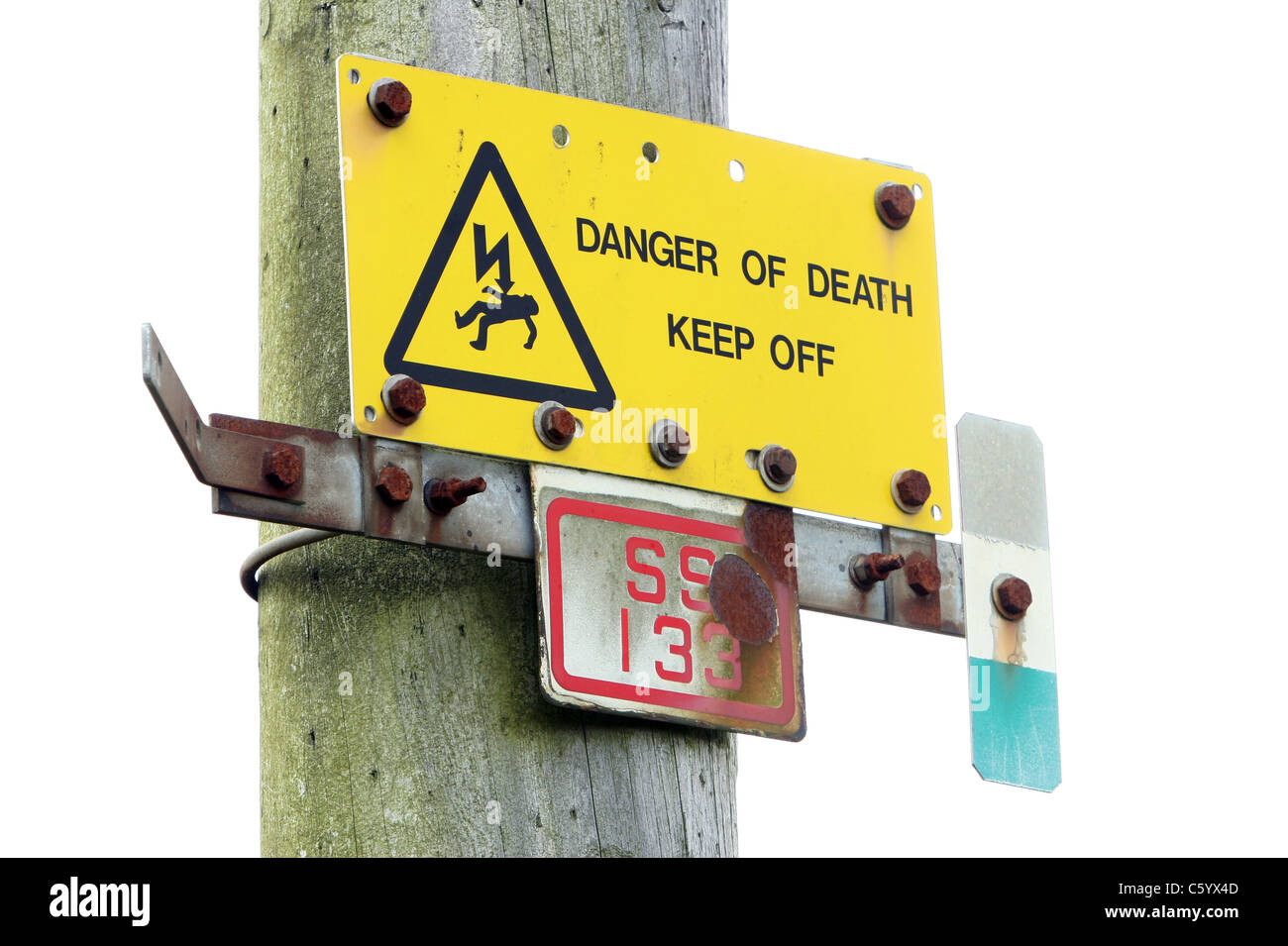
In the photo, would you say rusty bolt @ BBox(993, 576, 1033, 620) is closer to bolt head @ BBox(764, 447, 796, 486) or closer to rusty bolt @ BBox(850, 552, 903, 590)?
rusty bolt @ BBox(850, 552, 903, 590)

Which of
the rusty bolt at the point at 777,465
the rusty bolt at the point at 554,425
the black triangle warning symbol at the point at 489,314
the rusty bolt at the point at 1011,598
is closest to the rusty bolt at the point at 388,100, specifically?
the black triangle warning symbol at the point at 489,314

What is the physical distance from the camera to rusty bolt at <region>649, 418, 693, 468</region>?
262cm

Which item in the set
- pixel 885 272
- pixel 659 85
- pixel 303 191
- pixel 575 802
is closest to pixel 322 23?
pixel 303 191

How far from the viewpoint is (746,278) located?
9.14 feet

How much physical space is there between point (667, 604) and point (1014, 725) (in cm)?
54

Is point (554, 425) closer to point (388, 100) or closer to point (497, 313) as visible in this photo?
point (497, 313)

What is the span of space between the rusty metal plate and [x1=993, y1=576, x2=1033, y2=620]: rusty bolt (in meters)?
0.32

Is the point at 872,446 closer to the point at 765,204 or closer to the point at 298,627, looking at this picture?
the point at 765,204

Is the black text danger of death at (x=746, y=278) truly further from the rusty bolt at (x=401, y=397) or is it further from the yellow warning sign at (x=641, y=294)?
the rusty bolt at (x=401, y=397)

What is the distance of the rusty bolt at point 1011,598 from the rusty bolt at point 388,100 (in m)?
1.01

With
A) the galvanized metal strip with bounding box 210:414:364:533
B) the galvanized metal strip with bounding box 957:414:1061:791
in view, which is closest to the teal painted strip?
the galvanized metal strip with bounding box 957:414:1061:791

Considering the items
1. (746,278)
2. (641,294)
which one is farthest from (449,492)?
(746,278)

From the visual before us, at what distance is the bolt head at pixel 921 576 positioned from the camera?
282 cm

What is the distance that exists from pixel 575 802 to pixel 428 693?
0.21m
